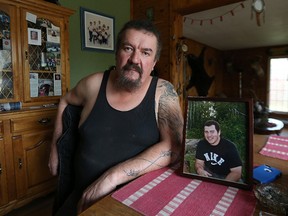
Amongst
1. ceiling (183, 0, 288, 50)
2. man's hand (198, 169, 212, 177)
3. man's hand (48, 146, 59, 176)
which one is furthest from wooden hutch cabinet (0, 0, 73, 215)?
ceiling (183, 0, 288, 50)

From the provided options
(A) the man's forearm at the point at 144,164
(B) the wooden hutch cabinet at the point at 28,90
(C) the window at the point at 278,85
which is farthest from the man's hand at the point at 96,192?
(C) the window at the point at 278,85

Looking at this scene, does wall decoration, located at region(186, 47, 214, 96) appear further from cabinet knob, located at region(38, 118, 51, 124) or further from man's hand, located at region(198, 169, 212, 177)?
man's hand, located at region(198, 169, 212, 177)

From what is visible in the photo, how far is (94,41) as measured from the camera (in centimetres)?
267

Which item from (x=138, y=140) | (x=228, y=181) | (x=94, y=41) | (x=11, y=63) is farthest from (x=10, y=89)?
(x=228, y=181)

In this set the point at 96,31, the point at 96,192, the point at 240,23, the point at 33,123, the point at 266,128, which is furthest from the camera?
the point at 240,23

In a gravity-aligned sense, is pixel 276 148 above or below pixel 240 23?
below

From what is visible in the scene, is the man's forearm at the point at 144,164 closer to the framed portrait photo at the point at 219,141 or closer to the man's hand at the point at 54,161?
the framed portrait photo at the point at 219,141

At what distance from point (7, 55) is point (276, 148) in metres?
2.03

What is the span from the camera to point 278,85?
719 centimetres

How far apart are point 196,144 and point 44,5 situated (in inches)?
74.8

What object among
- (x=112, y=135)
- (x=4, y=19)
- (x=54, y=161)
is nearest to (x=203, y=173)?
(x=112, y=135)

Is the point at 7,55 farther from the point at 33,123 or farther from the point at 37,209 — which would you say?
the point at 37,209

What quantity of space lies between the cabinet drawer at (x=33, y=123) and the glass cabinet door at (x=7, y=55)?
0.69 feet

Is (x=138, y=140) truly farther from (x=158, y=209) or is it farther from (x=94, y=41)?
(x=94, y=41)
